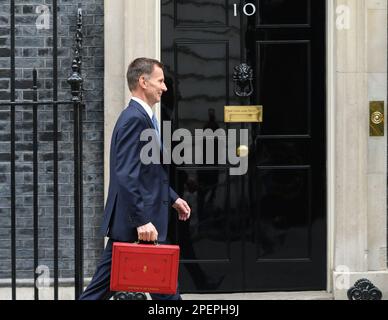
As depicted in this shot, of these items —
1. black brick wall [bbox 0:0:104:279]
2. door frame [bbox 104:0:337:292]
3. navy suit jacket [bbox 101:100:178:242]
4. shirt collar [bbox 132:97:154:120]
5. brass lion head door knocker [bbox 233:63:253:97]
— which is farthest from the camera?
brass lion head door knocker [bbox 233:63:253:97]

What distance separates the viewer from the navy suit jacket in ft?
14.6

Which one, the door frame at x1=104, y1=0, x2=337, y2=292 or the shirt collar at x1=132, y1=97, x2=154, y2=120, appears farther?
the door frame at x1=104, y1=0, x2=337, y2=292

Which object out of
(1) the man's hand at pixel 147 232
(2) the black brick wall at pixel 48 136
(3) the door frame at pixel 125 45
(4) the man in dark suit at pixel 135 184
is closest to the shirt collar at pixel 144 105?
(4) the man in dark suit at pixel 135 184

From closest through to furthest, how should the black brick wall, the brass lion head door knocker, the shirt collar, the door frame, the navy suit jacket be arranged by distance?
the navy suit jacket < the shirt collar < the door frame < the black brick wall < the brass lion head door knocker

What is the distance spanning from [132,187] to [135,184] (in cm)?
2

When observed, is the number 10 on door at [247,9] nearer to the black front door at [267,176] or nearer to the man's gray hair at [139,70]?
the black front door at [267,176]

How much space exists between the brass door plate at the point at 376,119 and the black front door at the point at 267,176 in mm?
411

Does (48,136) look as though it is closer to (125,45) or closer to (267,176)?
(125,45)

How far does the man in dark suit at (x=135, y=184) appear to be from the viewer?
14.6 ft

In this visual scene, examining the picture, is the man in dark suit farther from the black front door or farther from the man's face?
the black front door

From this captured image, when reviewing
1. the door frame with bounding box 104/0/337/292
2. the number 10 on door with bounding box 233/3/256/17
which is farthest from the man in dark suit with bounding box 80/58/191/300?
the number 10 on door with bounding box 233/3/256/17

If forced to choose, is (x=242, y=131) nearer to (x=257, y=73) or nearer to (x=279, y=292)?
(x=257, y=73)

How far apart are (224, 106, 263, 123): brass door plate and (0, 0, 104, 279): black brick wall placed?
1046 millimetres

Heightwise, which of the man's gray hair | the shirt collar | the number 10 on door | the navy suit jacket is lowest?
the navy suit jacket
